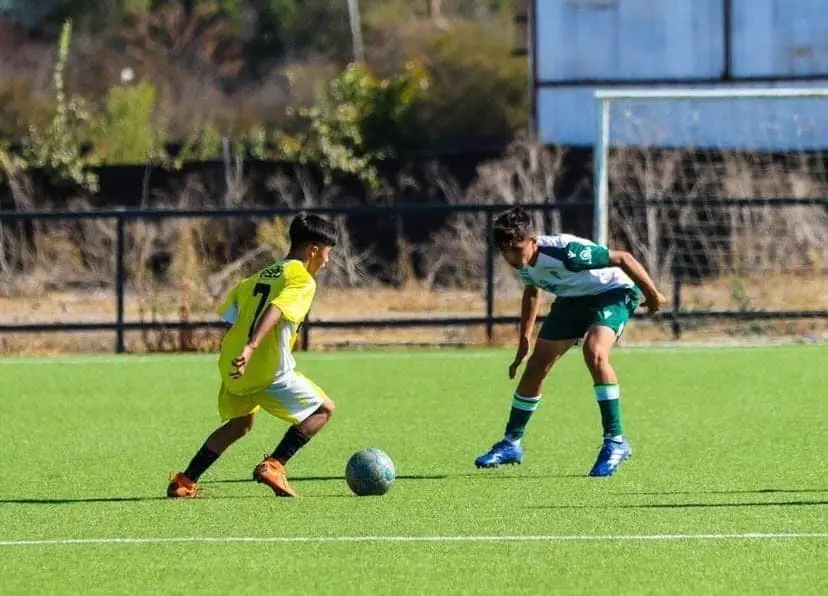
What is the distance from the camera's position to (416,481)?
397 inches

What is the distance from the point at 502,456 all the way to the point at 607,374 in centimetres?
82

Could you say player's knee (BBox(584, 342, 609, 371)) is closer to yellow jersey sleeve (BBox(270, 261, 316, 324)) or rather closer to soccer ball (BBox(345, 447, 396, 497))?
soccer ball (BBox(345, 447, 396, 497))

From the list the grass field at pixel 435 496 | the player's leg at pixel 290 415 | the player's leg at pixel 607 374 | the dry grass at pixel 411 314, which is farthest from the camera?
the dry grass at pixel 411 314

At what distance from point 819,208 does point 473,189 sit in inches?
302

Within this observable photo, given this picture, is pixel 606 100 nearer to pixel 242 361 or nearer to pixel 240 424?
pixel 240 424

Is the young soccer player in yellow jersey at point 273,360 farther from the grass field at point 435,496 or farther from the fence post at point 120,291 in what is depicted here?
the fence post at point 120,291

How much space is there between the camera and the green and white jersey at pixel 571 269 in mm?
10289

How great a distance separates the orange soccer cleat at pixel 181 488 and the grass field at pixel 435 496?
96 mm

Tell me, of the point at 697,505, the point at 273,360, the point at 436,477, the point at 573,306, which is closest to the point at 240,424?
the point at 273,360

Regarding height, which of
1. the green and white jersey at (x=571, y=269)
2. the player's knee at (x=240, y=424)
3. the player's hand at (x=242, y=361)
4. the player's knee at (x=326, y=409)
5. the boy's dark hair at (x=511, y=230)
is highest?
the boy's dark hair at (x=511, y=230)

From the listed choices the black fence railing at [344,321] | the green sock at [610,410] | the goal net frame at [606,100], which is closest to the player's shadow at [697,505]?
the green sock at [610,410]

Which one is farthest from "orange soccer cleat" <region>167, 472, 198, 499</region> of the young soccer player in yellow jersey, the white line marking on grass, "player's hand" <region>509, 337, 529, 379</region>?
"player's hand" <region>509, 337, 529, 379</region>

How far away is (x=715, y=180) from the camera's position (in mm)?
24453

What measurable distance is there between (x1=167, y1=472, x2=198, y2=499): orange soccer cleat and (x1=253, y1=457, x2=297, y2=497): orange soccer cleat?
34 cm
